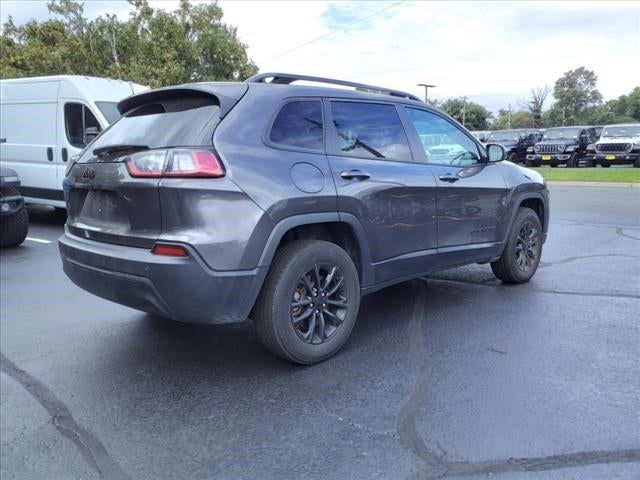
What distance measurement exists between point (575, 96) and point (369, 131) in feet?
305

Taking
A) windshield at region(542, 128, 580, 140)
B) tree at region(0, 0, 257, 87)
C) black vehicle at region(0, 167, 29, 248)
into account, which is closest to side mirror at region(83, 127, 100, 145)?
black vehicle at region(0, 167, 29, 248)

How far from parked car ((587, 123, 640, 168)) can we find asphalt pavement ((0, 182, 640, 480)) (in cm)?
2105

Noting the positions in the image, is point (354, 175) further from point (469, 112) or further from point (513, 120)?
point (513, 120)

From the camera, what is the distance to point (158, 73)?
67.7 ft

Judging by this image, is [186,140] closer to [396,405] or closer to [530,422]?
[396,405]

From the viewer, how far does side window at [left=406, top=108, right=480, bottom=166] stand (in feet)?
14.9

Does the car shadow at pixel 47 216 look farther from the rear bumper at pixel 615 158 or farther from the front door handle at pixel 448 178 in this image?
the rear bumper at pixel 615 158

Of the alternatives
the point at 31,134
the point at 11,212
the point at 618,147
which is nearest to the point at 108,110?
the point at 31,134

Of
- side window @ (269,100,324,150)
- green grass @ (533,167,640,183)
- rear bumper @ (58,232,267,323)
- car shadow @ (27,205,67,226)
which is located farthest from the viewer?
green grass @ (533,167,640,183)

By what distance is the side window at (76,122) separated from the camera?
933 centimetres

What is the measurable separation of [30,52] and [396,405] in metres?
22.8

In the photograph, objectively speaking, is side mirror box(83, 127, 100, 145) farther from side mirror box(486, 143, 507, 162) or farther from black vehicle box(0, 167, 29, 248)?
side mirror box(486, 143, 507, 162)

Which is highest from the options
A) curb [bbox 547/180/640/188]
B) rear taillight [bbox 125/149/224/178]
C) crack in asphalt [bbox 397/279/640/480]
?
rear taillight [bbox 125/149/224/178]

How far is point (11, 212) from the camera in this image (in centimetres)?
759
